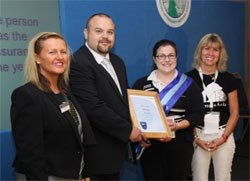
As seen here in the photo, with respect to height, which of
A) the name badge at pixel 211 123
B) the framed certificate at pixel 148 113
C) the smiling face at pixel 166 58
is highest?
the smiling face at pixel 166 58

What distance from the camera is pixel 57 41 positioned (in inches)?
80.0

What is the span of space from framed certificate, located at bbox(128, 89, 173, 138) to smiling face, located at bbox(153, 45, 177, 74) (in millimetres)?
229

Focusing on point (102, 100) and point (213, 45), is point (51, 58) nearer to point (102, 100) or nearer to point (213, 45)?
point (102, 100)

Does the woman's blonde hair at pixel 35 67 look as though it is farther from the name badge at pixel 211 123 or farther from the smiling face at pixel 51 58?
the name badge at pixel 211 123

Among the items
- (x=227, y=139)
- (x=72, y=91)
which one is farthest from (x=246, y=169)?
(x=72, y=91)

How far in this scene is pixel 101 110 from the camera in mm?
2293

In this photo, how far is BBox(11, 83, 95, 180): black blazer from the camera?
183cm

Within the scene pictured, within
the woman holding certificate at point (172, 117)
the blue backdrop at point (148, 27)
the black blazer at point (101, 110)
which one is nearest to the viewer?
the black blazer at point (101, 110)

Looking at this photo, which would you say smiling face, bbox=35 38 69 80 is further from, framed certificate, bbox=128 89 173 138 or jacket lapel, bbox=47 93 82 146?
framed certificate, bbox=128 89 173 138

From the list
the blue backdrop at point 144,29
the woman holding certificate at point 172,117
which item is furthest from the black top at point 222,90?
the blue backdrop at point 144,29

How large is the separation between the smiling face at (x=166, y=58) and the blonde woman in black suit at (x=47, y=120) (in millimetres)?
885

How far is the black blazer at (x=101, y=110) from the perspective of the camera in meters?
2.30

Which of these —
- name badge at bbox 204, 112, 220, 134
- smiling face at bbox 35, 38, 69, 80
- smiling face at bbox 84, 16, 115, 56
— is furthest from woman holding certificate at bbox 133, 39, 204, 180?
smiling face at bbox 35, 38, 69, 80

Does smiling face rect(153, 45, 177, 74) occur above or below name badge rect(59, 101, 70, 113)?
above
